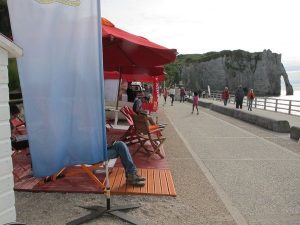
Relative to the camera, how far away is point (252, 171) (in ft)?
23.0

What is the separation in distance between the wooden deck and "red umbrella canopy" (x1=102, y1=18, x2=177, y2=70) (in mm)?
2167

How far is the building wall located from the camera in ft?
10.4

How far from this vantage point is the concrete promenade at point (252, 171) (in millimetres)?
4828

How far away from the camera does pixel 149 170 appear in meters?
6.50

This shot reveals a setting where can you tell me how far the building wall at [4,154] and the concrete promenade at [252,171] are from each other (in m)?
2.63

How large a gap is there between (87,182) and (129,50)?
9.73 feet

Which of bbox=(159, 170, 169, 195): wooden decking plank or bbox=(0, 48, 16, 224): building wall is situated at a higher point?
bbox=(0, 48, 16, 224): building wall

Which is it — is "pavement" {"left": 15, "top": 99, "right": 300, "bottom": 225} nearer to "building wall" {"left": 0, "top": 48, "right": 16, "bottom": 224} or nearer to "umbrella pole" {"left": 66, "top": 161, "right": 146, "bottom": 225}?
"umbrella pole" {"left": 66, "top": 161, "right": 146, "bottom": 225}

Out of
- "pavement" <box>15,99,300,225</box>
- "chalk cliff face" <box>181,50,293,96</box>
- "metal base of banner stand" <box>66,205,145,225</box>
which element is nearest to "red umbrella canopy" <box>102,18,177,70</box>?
"pavement" <box>15,99,300,225</box>

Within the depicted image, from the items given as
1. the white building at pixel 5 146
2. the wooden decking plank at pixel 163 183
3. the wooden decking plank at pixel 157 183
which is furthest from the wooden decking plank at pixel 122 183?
the white building at pixel 5 146

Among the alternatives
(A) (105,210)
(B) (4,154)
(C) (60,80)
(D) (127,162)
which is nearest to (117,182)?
(D) (127,162)

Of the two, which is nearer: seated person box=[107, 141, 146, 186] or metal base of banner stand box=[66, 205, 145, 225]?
metal base of banner stand box=[66, 205, 145, 225]

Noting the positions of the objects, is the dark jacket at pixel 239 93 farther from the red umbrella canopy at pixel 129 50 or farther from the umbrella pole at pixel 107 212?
the umbrella pole at pixel 107 212

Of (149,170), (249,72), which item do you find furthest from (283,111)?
(249,72)
